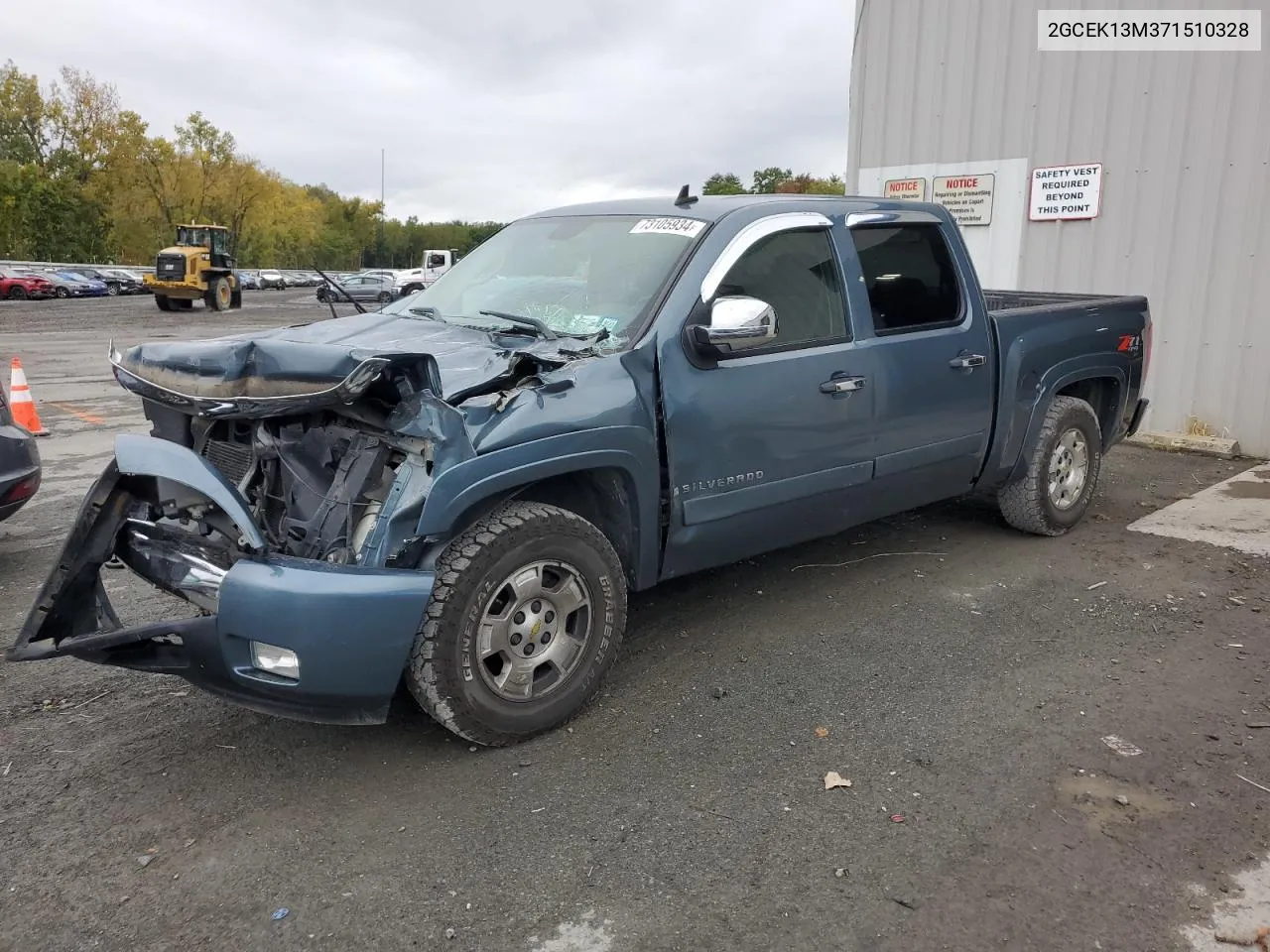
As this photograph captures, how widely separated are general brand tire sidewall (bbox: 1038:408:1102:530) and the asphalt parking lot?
3.29ft

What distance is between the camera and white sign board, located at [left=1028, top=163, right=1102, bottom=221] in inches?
364

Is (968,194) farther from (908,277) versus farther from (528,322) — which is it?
(528,322)

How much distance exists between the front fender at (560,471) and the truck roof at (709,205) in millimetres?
1208

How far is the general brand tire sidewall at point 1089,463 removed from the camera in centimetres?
573

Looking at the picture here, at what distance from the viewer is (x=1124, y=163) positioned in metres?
9.02

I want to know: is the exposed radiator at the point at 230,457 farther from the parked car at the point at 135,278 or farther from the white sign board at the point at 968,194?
the parked car at the point at 135,278

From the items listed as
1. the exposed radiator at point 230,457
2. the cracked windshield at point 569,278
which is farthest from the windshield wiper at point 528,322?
the exposed radiator at point 230,457

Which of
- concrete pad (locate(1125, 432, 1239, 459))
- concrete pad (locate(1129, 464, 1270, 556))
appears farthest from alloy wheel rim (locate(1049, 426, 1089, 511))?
concrete pad (locate(1125, 432, 1239, 459))

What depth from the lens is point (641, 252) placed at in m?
4.20

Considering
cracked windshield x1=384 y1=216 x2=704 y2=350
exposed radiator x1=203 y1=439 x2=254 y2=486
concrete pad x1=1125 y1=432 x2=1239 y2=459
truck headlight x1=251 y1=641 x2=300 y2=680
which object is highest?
cracked windshield x1=384 y1=216 x2=704 y2=350

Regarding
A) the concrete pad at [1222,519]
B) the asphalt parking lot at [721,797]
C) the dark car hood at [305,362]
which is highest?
the dark car hood at [305,362]

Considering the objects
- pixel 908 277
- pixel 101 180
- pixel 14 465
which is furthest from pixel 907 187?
pixel 101 180

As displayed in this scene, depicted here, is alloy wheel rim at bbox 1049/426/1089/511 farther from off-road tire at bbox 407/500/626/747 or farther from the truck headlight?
the truck headlight

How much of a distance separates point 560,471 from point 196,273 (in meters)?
33.0
